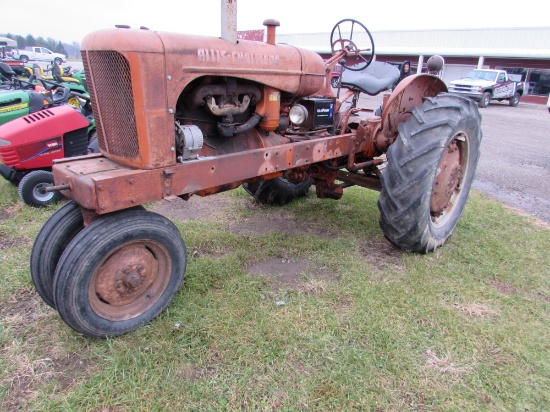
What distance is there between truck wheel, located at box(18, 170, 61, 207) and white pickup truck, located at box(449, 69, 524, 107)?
17.6 meters

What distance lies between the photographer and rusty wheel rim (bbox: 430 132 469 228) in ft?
11.3

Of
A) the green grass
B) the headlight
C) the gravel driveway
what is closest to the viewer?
the green grass

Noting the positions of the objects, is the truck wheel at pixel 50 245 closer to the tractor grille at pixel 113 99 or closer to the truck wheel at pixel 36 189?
the tractor grille at pixel 113 99

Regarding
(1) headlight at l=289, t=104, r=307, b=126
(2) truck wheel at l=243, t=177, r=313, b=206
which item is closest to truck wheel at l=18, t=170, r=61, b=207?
(2) truck wheel at l=243, t=177, r=313, b=206

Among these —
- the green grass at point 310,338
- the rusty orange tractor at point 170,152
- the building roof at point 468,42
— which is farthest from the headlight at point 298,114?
the building roof at point 468,42

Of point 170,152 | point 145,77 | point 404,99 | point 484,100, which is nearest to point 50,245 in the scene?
point 170,152

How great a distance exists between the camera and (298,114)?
293 centimetres

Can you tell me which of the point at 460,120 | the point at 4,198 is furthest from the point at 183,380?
the point at 4,198

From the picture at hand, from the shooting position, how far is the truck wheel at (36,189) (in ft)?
13.8

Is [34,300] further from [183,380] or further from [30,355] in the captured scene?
[183,380]

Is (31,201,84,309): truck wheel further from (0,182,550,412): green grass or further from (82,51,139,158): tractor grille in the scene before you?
(82,51,139,158): tractor grille

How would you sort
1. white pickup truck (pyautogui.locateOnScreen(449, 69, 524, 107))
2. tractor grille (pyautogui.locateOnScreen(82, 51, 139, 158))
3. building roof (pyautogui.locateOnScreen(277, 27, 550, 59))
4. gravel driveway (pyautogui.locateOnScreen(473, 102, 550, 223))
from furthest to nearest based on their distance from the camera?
building roof (pyautogui.locateOnScreen(277, 27, 550, 59)) → white pickup truck (pyautogui.locateOnScreen(449, 69, 524, 107)) → gravel driveway (pyautogui.locateOnScreen(473, 102, 550, 223)) → tractor grille (pyautogui.locateOnScreen(82, 51, 139, 158))

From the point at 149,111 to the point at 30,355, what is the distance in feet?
4.78

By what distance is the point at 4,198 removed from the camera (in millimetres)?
4531
